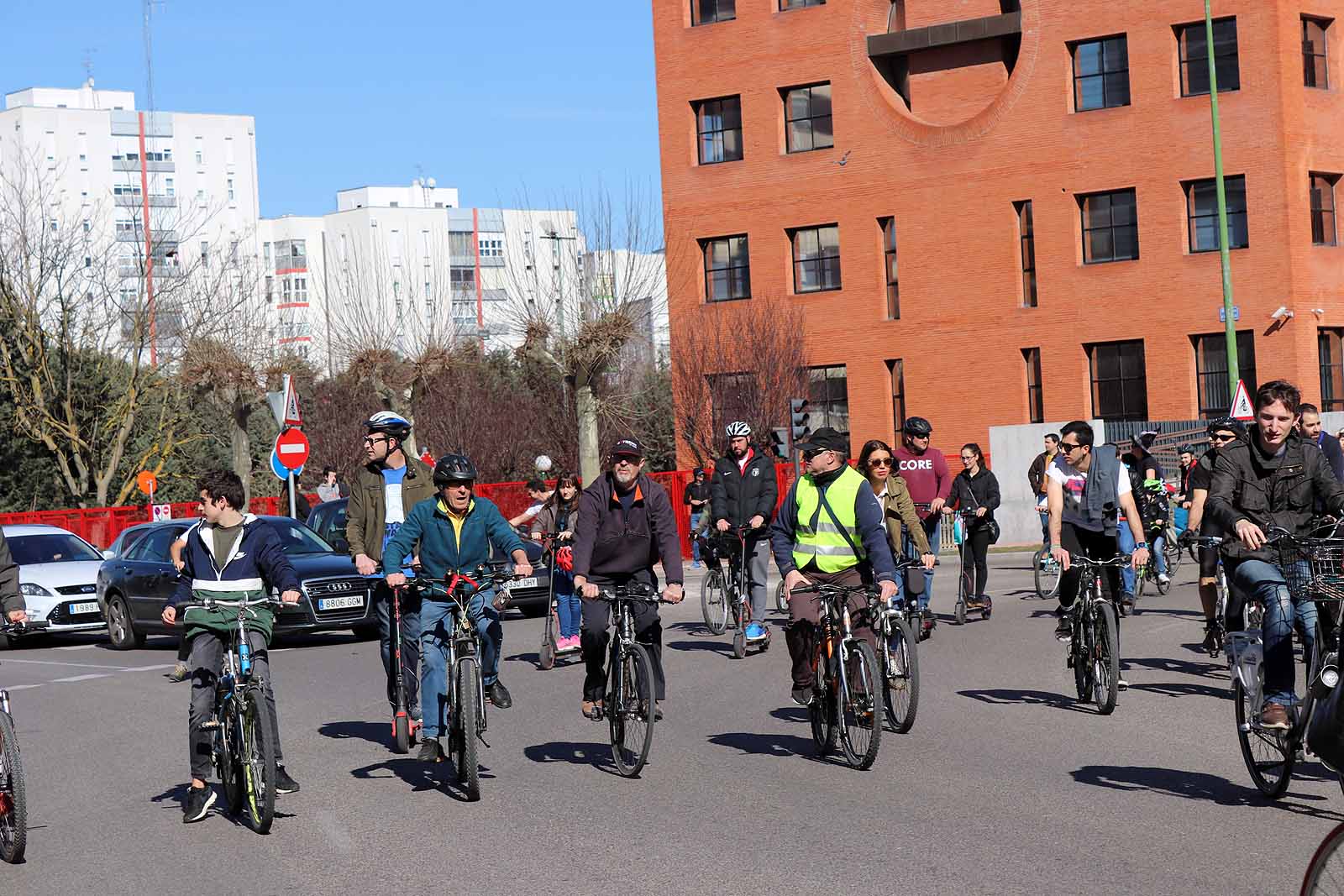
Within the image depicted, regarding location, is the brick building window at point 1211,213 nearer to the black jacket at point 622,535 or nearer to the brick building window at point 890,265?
the brick building window at point 890,265

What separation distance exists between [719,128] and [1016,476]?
57.1ft

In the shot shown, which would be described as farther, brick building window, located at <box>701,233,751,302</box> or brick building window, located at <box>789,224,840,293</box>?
brick building window, located at <box>701,233,751,302</box>

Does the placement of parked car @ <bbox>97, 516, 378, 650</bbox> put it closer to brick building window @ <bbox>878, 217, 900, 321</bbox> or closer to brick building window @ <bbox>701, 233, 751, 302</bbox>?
brick building window @ <bbox>878, 217, 900, 321</bbox>

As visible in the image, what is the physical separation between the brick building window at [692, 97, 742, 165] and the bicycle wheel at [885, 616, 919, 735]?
120 feet

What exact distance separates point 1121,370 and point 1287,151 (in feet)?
20.4

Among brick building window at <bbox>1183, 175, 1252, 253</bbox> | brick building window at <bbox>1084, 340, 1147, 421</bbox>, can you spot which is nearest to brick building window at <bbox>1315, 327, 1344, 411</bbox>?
brick building window at <bbox>1183, 175, 1252, 253</bbox>

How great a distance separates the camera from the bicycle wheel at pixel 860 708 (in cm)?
948

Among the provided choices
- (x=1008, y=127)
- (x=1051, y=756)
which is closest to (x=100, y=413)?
(x=1008, y=127)

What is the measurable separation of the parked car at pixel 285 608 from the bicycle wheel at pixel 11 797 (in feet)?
32.3

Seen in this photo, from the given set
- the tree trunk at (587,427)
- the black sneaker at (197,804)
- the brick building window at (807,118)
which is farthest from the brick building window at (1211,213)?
the black sneaker at (197,804)

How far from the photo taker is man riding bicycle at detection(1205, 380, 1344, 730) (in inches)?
318

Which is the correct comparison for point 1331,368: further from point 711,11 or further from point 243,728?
point 243,728

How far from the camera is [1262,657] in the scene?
8055 mm

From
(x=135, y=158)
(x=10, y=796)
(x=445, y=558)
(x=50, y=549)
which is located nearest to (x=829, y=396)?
(x=50, y=549)
